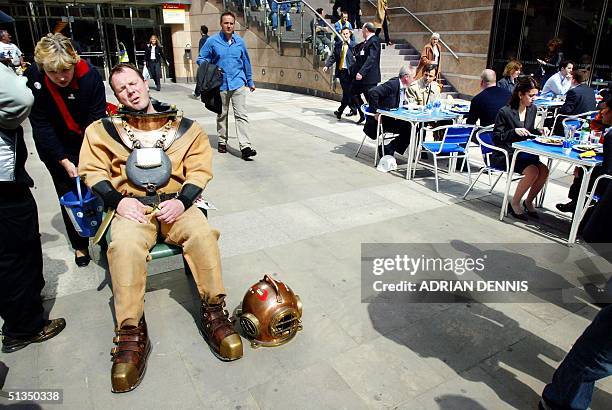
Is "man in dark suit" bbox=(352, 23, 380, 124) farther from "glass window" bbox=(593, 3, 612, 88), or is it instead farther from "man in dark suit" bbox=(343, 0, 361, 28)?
"man in dark suit" bbox=(343, 0, 361, 28)

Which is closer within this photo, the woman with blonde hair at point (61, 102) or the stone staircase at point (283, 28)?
the woman with blonde hair at point (61, 102)

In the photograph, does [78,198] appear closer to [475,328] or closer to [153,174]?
[153,174]

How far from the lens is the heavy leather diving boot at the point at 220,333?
2598 mm

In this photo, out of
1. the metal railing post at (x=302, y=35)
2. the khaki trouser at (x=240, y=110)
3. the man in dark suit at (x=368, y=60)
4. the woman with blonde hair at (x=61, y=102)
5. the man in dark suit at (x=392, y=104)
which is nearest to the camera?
the woman with blonde hair at (x=61, y=102)

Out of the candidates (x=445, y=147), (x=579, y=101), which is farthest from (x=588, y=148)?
(x=579, y=101)

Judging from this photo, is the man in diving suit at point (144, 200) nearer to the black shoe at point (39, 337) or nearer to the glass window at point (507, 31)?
the black shoe at point (39, 337)

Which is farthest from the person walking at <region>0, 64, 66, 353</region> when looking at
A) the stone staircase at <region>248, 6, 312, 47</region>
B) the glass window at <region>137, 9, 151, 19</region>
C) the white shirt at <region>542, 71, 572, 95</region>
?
the glass window at <region>137, 9, 151, 19</region>

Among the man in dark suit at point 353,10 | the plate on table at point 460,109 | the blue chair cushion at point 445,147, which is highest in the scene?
the man in dark suit at point 353,10

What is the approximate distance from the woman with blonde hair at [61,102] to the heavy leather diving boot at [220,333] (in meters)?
1.62

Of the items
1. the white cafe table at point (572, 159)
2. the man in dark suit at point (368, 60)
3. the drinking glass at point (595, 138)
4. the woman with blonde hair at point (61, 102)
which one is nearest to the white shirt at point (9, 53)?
the man in dark suit at point (368, 60)

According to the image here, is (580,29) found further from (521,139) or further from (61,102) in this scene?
(61,102)

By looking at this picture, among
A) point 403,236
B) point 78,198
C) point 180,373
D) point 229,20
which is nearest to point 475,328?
point 403,236

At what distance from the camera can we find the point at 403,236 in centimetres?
432

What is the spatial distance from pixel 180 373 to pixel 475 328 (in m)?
1.94
